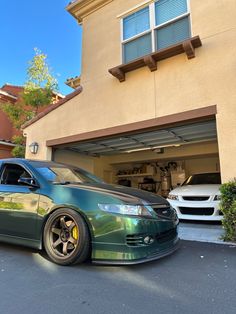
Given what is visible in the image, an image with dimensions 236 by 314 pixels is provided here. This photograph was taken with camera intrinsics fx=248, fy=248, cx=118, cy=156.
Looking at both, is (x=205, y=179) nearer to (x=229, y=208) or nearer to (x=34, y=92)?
(x=229, y=208)

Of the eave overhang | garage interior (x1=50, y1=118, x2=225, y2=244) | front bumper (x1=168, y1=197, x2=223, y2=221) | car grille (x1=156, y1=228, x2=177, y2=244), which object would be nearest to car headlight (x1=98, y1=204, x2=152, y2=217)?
car grille (x1=156, y1=228, x2=177, y2=244)

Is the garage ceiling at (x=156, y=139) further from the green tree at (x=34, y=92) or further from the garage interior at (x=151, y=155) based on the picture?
the green tree at (x=34, y=92)

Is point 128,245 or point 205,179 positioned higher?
point 205,179

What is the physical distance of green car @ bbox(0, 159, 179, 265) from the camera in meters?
2.96

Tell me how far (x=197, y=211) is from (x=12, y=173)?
400cm

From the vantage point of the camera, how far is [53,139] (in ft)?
26.2

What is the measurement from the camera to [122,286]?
8.55 feet

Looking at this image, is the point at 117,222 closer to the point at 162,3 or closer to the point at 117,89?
the point at 117,89

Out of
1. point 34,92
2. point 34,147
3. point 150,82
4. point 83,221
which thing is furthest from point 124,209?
point 34,92

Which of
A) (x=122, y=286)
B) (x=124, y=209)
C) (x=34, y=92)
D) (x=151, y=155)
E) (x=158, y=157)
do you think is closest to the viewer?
(x=122, y=286)

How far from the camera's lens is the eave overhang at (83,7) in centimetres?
793

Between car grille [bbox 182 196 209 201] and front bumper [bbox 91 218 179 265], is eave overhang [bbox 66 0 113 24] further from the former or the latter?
front bumper [bbox 91 218 179 265]

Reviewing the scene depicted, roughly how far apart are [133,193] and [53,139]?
5165 mm

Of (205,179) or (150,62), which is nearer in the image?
(150,62)
